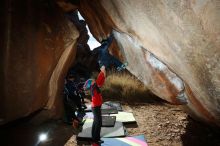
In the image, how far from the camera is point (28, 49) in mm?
5488

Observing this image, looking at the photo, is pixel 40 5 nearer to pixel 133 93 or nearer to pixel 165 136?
pixel 165 136

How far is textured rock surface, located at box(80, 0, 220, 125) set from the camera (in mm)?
2843

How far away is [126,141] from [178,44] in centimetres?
281

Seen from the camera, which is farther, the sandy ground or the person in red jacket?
the sandy ground

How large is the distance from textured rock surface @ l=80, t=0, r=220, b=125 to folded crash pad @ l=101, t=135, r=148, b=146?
3.59 feet

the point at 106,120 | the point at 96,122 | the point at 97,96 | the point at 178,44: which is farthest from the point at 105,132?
the point at 178,44

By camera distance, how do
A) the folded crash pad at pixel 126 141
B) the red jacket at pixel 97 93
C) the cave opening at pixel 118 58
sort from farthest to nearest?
the folded crash pad at pixel 126 141
the red jacket at pixel 97 93
the cave opening at pixel 118 58

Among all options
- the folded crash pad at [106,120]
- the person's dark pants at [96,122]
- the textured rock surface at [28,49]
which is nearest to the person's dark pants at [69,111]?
the folded crash pad at [106,120]

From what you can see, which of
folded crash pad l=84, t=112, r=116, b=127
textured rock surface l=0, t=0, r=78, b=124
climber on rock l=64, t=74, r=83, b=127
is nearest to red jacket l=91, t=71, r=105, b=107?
textured rock surface l=0, t=0, r=78, b=124

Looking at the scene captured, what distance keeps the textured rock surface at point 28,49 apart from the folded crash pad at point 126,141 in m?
1.98

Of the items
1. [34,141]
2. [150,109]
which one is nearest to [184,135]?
[150,109]

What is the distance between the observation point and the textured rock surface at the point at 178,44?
2.84 meters

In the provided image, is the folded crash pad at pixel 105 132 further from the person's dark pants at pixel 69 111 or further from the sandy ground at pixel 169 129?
the person's dark pants at pixel 69 111

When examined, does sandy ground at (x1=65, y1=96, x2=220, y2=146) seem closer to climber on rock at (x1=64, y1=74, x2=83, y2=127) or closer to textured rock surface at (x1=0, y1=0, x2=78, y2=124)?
climber on rock at (x1=64, y1=74, x2=83, y2=127)
